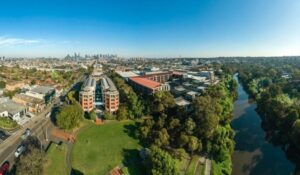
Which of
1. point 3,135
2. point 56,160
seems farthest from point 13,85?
point 56,160

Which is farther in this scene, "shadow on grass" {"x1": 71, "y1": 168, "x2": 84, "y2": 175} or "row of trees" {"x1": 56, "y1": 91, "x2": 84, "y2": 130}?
"row of trees" {"x1": 56, "y1": 91, "x2": 84, "y2": 130}

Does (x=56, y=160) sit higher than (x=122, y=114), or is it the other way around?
(x=122, y=114)

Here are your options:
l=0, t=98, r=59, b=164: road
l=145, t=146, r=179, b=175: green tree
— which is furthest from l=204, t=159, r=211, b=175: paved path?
l=0, t=98, r=59, b=164: road

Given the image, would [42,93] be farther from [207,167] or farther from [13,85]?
[207,167]

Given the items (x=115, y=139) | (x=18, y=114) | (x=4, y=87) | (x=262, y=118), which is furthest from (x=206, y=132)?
(x=4, y=87)

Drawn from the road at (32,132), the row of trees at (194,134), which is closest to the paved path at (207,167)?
the row of trees at (194,134)

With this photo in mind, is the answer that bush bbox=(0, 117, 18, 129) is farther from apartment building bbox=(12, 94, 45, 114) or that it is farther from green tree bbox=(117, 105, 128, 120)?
green tree bbox=(117, 105, 128, 120)

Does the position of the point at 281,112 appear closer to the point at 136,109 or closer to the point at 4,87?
the point at 136,109
